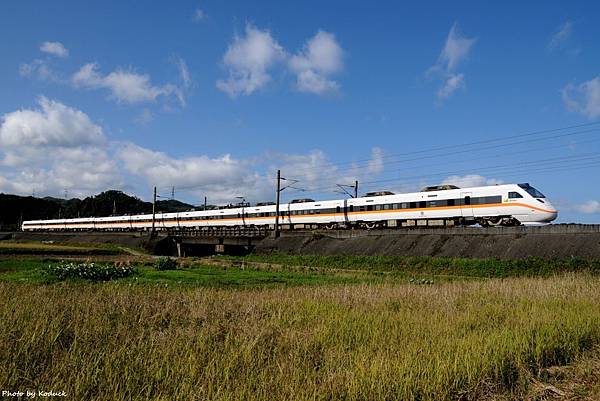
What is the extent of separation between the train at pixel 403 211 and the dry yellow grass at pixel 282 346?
2310 cm

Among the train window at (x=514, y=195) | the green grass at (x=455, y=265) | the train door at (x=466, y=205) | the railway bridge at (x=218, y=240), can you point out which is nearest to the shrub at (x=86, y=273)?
the green grass at (x=455, y=265)

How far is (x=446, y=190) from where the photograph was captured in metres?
38.3

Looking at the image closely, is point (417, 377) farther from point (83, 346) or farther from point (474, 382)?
point (83, 346)

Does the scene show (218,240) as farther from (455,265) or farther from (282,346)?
(282,346)

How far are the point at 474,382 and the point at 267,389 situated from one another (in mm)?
2815

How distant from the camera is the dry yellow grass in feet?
18.6

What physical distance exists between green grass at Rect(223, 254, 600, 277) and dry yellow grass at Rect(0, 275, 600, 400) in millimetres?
14754

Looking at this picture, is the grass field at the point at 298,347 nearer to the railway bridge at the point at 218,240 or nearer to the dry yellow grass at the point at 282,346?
the dry yellow grass at the point at 282,346

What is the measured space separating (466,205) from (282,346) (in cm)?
3196

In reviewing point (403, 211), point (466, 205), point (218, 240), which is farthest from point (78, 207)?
point (466, 205)

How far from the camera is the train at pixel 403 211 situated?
33.4m

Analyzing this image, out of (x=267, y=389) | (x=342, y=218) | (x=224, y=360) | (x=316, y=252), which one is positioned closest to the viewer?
(x=267, y=389)

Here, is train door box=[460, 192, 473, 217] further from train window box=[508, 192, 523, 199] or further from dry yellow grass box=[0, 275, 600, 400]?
dry yellow grass box=[0, 275, 600, 400]

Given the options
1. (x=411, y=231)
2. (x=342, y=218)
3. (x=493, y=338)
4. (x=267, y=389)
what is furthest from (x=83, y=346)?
(x=342, y=218)
